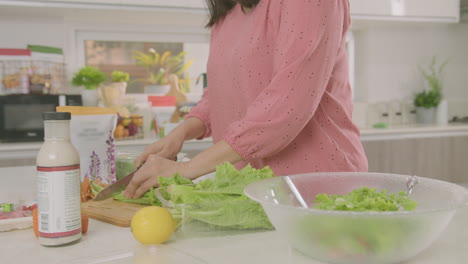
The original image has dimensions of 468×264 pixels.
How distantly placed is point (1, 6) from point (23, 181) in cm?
143

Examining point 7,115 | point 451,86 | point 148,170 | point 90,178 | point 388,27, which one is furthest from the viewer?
point 451,86

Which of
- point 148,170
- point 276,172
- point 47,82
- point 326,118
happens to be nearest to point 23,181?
point 148,170

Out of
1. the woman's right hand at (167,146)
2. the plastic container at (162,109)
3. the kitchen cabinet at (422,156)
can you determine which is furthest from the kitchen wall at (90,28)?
the woman's right hand at (167,146)

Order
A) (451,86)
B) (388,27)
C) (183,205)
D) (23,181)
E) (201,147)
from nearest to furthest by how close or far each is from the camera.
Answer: (183,205)
(23,181)
(201,147)
(388,27)
(451,86)

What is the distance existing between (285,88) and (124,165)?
0.48 m

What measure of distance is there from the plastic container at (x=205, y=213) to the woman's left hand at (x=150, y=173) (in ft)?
0.54

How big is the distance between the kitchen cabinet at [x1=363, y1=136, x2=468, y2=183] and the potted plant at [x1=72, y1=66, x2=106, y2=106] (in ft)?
4.99

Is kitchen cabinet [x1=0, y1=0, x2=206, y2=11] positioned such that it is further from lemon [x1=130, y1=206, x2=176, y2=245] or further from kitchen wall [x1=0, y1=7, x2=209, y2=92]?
lemon [x1=130, y1=206, x2=176, y2=245]

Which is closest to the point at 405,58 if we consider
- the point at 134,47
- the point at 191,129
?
Result: the point at 134,47

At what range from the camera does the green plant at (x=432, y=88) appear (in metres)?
3.29

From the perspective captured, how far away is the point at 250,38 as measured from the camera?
3.86ft

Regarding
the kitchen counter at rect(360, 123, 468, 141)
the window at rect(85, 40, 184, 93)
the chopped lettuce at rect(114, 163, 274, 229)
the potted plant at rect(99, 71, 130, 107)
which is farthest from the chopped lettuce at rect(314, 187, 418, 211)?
the window at rect(85, 40, 184, 93)

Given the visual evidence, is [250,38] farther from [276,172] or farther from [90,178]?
[90,178]

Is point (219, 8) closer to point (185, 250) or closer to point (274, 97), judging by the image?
point (274, 97)
